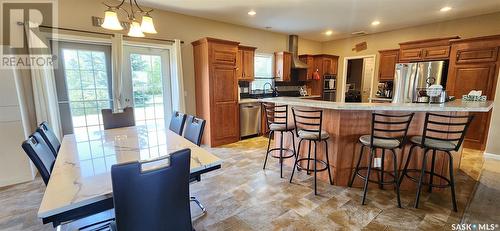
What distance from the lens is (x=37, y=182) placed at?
2.88m

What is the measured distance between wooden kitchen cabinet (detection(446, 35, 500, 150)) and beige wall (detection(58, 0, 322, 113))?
368 cm

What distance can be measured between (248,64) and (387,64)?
3403mm

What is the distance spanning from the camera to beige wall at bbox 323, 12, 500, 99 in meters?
4.23

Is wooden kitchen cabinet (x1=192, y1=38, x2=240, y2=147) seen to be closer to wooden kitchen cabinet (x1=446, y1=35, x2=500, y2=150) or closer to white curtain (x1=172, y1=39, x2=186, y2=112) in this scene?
white curtain (x1=172, y1=39, x2=186, y2=112)

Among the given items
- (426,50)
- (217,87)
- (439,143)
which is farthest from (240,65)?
(426,50)

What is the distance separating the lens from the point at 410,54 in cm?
479

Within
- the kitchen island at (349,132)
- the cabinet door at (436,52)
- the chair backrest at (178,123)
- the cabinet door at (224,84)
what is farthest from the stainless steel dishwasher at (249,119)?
the cabinet door at (436,52)

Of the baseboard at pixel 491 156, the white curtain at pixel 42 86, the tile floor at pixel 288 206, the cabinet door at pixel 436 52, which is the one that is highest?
the cabinet door at pixel 436 52

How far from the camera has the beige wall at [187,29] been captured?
10.6ft

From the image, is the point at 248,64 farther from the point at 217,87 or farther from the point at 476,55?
the point at 476,55

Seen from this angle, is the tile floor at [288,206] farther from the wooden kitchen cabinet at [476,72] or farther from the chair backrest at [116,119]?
the wooden kitchen cabinet at [476,72]

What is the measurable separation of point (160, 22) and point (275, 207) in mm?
3640

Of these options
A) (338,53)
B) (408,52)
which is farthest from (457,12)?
(338,53)

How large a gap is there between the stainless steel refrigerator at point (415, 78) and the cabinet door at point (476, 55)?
266mm
